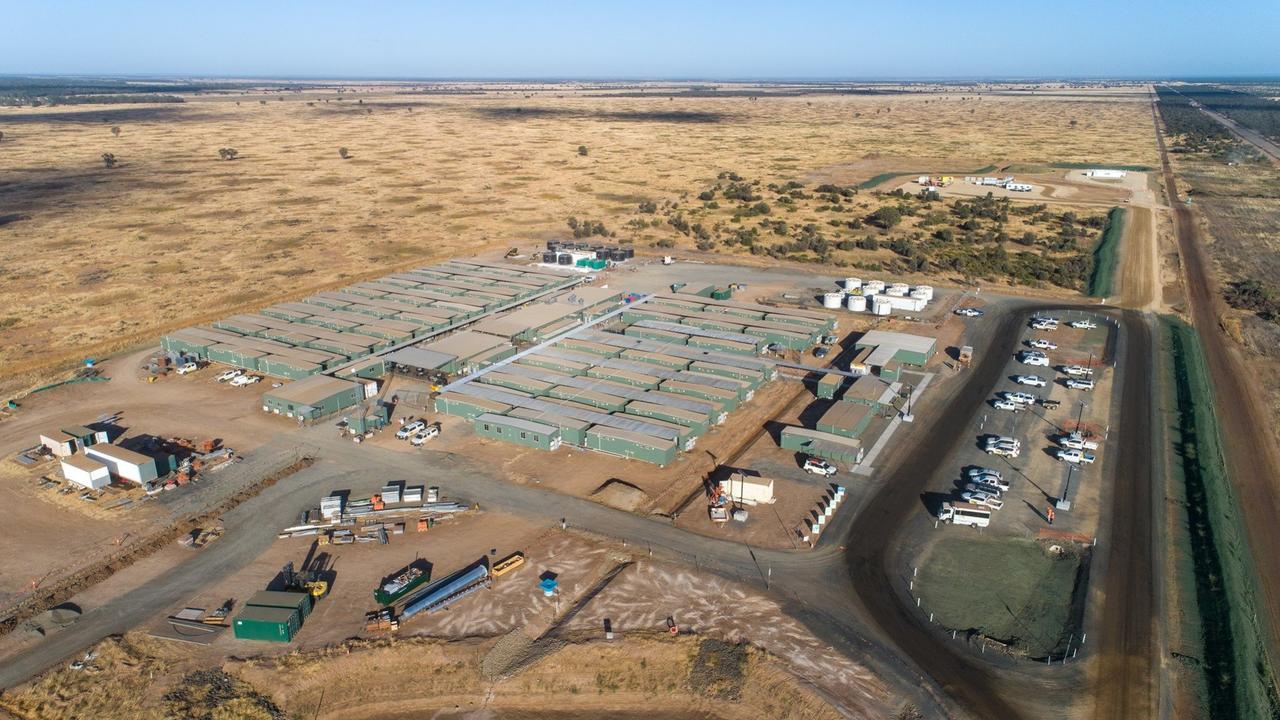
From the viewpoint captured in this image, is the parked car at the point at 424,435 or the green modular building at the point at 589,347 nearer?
the parked car at the point at 424,435

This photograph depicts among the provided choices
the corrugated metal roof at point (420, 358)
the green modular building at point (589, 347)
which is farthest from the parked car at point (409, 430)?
the green modular building at point (589, 347)

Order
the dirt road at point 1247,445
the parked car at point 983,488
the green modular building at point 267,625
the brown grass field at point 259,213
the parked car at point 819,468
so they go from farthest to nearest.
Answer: the brown grass field at point 259,213 → the parked car at point 819,468 → the parked car at point 983,488 → the dirt road at point 1247,445 → the green modular building at point 267,625

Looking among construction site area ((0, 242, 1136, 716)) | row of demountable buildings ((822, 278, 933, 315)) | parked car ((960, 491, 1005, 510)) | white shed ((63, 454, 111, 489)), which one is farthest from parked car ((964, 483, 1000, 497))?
white shed ((63, 454, 111, 489))

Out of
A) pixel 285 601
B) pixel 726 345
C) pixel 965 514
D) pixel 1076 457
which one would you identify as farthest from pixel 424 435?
pixel 1076 457

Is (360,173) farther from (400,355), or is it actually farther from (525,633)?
(525,633)

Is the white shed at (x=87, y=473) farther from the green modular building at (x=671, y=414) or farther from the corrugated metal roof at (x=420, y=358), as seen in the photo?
the green modular building at (x=671, y=414)

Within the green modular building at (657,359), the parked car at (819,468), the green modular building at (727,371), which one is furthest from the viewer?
the green modular building at (657,359)
